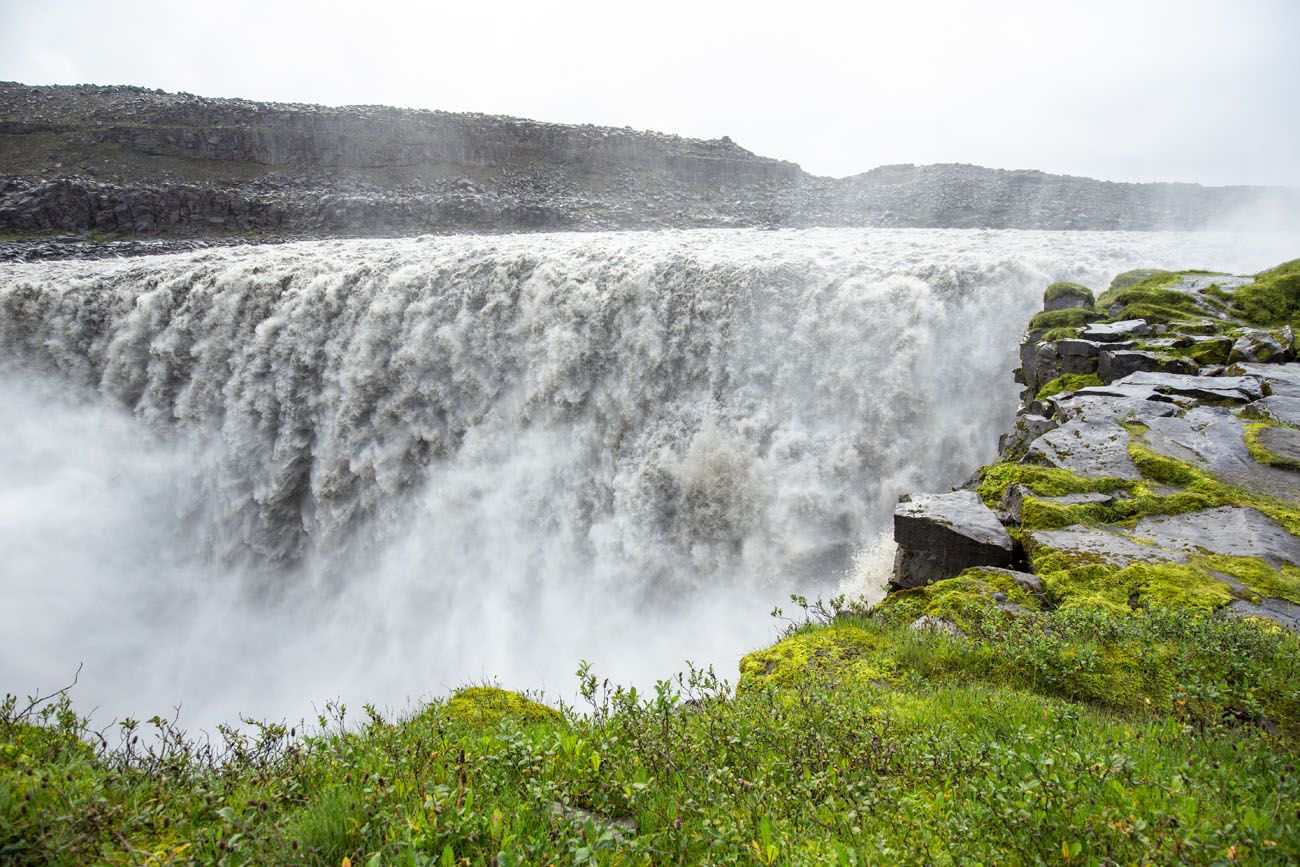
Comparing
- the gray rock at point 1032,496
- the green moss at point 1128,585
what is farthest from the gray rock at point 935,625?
the gray rock at point 1032,496

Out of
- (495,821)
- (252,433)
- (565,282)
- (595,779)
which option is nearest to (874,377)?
(565,282)

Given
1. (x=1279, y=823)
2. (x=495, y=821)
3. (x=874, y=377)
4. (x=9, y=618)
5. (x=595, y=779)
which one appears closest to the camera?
(x=1279, y=823)

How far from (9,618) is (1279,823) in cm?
2471

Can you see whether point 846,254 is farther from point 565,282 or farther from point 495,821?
point 495,821

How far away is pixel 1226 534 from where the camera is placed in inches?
271

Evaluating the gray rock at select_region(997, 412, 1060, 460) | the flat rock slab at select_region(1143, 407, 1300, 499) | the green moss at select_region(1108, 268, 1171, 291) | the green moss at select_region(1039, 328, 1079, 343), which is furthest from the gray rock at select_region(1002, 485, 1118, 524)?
the green moss at select_region(1108, 268, 1171, 291)

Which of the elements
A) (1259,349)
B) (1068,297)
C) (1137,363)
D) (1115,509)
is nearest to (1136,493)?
(1115,509)

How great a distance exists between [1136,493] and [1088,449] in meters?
1.12

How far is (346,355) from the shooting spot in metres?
19.1

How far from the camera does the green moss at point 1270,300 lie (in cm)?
1210

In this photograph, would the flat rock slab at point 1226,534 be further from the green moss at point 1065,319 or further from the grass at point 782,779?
the green moss at point 1065,319

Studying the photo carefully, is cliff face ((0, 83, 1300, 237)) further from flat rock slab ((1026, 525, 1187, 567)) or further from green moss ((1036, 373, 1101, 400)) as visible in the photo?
flat rock slab ((1026, 525, 1187, 567))

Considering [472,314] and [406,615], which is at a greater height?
[472,314]

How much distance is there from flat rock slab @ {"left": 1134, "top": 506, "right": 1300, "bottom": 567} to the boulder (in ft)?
4.85
